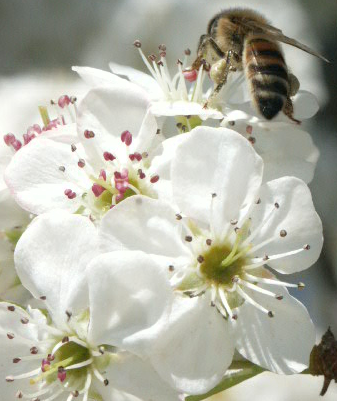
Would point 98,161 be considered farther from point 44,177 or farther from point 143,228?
point 143,228

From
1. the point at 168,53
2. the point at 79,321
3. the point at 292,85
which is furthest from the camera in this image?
the point at 168,53

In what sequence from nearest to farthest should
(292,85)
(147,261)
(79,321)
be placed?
(147,261) → (79,321) → (292,85)

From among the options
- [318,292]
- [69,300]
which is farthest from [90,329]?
[318,292]

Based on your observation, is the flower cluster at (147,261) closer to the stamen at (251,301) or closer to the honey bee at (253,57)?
the stamen at (251,301)

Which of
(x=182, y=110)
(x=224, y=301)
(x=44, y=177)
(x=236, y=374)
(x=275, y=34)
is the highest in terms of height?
(x=275, y=34)

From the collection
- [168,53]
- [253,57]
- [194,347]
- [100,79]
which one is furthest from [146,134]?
Answer: [168,53]

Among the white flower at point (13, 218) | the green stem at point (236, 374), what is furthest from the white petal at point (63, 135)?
the green stem at point (236, 374)

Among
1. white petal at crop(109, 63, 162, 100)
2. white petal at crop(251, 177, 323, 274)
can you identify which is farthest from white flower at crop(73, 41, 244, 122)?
white petal at crop(251, 177, 323, 274)

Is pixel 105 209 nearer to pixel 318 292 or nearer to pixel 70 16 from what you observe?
pixel 318 292
